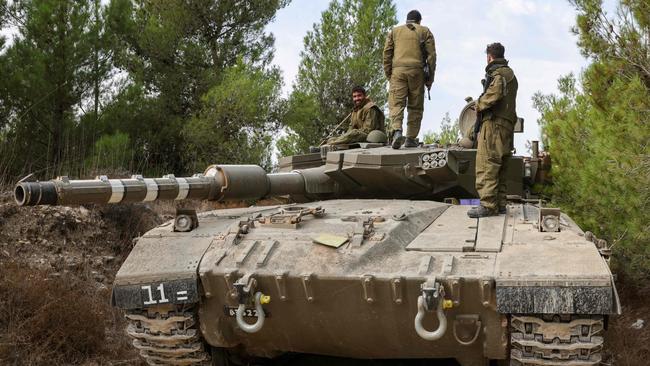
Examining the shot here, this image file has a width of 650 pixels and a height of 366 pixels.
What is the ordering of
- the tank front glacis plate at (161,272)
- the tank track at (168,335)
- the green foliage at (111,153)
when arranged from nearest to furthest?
the tank front glacis plate at (161,272) < the tank track at (168,335) < the green foliage at (111,153)

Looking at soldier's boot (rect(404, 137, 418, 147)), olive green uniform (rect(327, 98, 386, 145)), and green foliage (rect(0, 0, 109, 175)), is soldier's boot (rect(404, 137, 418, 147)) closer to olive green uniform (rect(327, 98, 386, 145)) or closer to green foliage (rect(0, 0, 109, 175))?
olive green uniform (rect(327, 98, 386, 145))

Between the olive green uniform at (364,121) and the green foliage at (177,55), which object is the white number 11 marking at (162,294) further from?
the green foliage at (177,55)

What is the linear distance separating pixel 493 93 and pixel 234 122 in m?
11.8

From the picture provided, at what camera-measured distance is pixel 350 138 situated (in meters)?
10.6

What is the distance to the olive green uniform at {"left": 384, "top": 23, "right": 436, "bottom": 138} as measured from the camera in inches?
401

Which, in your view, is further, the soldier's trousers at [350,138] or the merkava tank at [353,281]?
the soldier's trousers at [350,138]

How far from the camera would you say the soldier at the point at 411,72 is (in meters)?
10.2

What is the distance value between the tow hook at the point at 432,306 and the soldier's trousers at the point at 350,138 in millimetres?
4456

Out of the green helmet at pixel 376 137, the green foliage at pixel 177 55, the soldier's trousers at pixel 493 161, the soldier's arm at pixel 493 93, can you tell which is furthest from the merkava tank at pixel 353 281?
the green foliage at pixel 177 55

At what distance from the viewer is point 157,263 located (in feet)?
23.2

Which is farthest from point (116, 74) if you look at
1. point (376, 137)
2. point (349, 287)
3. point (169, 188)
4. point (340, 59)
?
point (349, 287)

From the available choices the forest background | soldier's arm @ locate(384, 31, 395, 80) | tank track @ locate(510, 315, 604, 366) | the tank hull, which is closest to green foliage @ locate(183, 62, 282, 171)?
the forest background

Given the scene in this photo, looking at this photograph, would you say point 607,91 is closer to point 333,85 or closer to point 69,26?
point 69,26

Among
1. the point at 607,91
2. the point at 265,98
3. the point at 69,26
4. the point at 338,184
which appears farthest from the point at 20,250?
the point at 265,98
